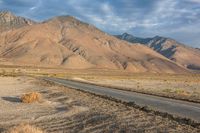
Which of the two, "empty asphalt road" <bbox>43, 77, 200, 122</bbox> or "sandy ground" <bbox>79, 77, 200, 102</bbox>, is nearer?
"empty asphalt road" <bbox>43, 77, 200, 122</bbox>

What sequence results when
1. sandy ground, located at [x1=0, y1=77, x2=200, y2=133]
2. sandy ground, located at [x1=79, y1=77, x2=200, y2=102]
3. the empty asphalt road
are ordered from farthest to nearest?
sandy ground, located at [x1=79, y1=77, x2=200, y2=102], the empty asphalt road, sandy ground, located at [x1=0, y1=77, x2=200, y2=133]

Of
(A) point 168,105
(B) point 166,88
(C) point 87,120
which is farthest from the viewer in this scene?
(B) point 166,88

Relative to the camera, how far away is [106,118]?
18.2 meters

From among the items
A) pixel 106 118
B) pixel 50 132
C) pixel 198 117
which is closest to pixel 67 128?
pixel 50 132

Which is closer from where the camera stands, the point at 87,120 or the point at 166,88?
the point at 87,120

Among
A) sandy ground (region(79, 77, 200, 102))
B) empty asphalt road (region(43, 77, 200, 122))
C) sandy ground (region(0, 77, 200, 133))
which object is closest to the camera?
sandy ground (region(0, 77, 200, 133))

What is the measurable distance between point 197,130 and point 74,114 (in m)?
7.92

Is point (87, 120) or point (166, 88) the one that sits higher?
point (87, 120)

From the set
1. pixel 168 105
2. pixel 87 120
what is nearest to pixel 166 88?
pixel 168 105

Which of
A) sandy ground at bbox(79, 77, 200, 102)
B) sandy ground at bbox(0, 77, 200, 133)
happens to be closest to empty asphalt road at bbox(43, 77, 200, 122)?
sandy ground at bbox(0, 77, 200, 133)

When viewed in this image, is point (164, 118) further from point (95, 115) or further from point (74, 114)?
point (74, 114)

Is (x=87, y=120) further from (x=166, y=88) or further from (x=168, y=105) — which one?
(x=166, y=88)

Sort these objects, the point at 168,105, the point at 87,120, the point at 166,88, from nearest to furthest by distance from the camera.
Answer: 1. the point at 87,120
2. the point at 168,105
3. the point at 166,88

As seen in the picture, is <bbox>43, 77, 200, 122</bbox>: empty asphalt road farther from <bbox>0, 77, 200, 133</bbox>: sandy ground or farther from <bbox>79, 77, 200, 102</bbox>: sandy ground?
<bbox>79, 77, 200, 102</bbox>: sandy ground
